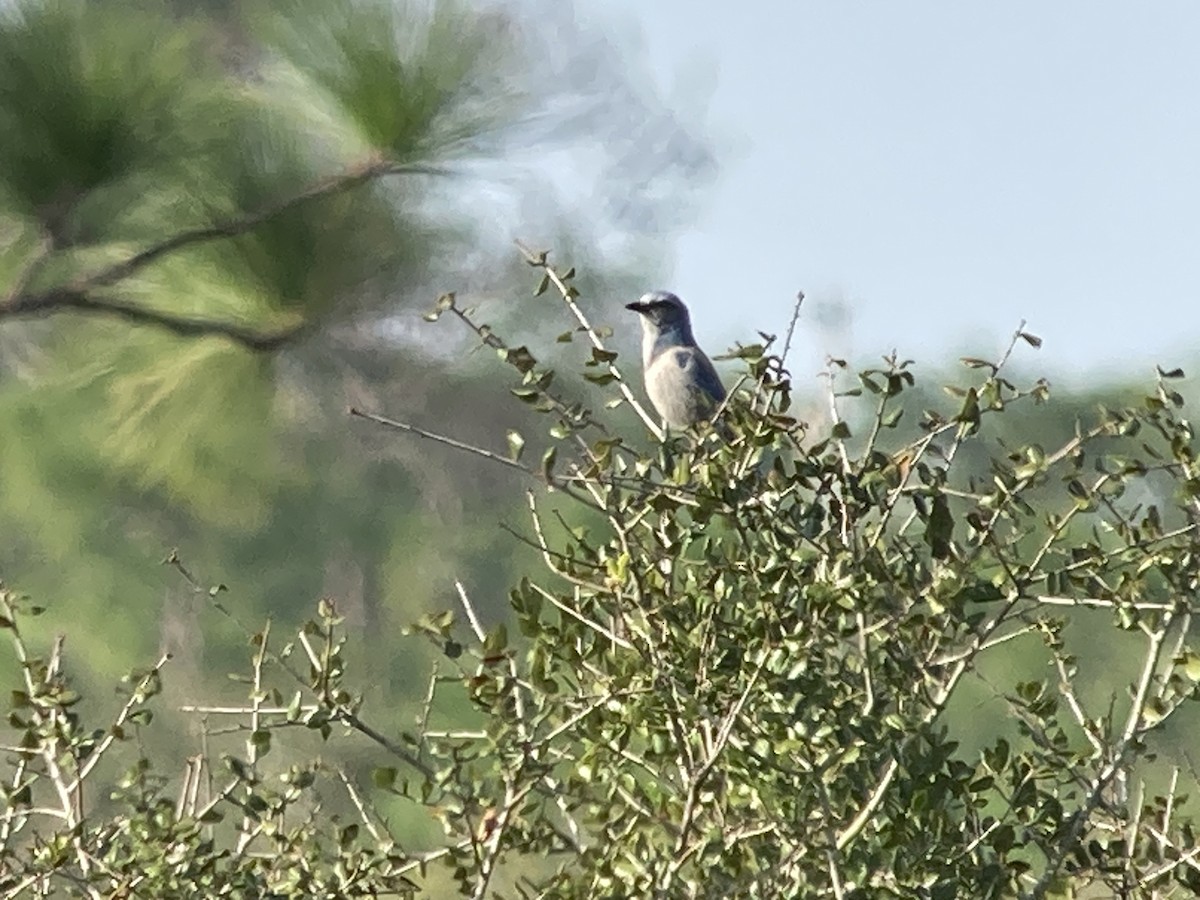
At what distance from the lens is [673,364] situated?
7.32ft

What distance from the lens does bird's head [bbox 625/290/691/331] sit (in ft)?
7.86

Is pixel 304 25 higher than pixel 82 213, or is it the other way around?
pixel 304 25

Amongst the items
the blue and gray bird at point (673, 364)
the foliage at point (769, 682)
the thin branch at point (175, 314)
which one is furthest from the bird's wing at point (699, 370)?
the foliage at point (769, 682)

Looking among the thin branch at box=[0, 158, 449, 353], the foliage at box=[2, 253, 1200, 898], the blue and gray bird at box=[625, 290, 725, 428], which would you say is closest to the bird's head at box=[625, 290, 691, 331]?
the blue and gray bird at box=[625, 290, 725, 428]

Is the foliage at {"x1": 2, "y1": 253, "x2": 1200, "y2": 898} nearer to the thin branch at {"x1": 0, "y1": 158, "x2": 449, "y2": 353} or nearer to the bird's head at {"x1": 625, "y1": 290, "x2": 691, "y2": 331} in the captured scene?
the thin branch at {"x1": 0, "y1": 158, "x2": 449, "y2": 353}

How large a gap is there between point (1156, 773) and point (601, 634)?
2.22 metres

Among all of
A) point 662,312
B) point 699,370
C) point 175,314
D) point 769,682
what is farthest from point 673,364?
point 769,682

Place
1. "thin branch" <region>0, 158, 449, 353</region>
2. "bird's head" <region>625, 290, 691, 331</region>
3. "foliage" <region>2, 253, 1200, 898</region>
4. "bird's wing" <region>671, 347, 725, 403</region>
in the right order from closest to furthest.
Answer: "foliage" <region>2, 253, 1200, 898</region> → "thin branch" <region>0, 158, 449, 353</region> → "bird's wing" <region>671, 347, 725, 403</region> → "bird's head" <region>625, 290, 691, 331</region>

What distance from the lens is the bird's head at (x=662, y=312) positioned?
7.86ft

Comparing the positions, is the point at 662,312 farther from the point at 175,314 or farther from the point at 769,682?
the point at 769,682

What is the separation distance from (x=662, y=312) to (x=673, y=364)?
0.19 metres

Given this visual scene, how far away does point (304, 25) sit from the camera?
224cm

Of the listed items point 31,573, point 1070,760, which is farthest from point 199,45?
point 31,573

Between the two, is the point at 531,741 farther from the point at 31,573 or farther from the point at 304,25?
the point at 31,573
